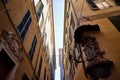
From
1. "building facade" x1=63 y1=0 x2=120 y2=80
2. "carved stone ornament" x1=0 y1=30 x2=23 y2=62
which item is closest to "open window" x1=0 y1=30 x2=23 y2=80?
"carved stone ornament" x1=0 y1=30 x2=23 y2=62

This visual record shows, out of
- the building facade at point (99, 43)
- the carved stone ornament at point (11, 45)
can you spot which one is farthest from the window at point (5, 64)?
the building facade at point (99, 43)

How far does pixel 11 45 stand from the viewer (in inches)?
277

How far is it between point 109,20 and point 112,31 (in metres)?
1.29

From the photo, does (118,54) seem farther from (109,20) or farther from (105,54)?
(109,20)

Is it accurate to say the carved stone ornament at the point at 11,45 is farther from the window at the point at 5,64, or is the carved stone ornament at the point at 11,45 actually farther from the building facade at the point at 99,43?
the building facade at the point at 99,43

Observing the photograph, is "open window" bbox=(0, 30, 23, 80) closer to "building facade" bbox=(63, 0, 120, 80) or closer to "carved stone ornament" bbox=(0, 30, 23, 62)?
"carved stone ornament" bbox=(0, 30, 23, 62)

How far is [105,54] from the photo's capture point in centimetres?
728

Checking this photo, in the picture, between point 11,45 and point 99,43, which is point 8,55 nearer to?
point 11,45

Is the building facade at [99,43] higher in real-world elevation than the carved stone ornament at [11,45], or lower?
lower

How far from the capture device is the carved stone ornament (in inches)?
251

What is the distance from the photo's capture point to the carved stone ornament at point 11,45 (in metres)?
6.38

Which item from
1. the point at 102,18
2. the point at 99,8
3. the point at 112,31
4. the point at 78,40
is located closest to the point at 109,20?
the point at 102,18

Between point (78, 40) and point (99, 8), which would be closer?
point (78, 40)

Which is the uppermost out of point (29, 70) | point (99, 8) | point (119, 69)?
point (99, 8)
